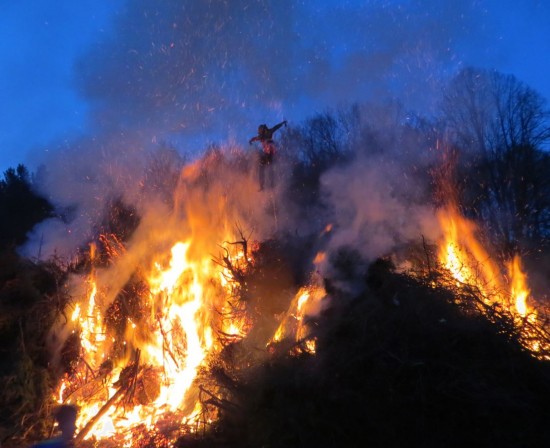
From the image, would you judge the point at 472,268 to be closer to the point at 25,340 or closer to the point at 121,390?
the point at 121,390

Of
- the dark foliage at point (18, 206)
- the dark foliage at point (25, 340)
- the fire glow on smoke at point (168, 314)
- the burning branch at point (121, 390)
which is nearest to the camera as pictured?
the dark foliage at point (25, 340)

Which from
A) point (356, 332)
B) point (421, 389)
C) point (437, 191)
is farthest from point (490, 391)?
point (437, 191)

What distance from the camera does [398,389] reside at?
4.02 meters

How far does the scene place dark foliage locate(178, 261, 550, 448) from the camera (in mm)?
3648

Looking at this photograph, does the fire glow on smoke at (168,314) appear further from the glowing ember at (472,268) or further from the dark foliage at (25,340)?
the dark foliage at (25,340)

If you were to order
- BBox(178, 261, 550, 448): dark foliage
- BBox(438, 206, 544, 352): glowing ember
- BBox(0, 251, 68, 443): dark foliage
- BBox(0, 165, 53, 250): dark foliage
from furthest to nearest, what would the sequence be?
BBox(0, 165, 53, 250): dark foliage → BBox(438, 206, 544, 352): glowing ember → BBox(0, 251, 68, 443): dark foliage → BBox(178, 261, 550, 448): dark foliage

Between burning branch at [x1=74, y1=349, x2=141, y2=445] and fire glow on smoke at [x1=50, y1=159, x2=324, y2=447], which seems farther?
fire glow on smoke at [x1=50, y1=159, x2=324, y2=447]

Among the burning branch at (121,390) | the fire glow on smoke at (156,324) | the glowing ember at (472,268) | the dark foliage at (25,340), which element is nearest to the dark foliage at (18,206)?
the fire glow on smoke at (156,324)

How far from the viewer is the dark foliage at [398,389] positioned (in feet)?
12.0

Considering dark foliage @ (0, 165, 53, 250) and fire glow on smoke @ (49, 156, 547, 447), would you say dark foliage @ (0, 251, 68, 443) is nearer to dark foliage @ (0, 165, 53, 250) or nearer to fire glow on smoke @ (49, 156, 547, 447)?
fire glow on smoke @ (49, 156, 547, 447)

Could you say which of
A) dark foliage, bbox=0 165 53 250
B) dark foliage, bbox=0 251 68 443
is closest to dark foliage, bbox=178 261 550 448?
dark foliage, bbox=0 251 68 443

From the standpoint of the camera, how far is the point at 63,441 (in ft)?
17.4

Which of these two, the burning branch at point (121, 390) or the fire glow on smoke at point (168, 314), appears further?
the fire glow on smoke at point (168, 314)

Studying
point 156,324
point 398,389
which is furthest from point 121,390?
point 398,389
